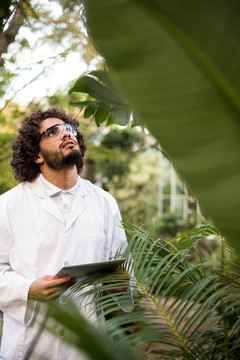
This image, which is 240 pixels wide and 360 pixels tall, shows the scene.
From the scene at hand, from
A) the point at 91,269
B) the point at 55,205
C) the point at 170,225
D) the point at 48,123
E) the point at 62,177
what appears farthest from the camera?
the point at 170,225

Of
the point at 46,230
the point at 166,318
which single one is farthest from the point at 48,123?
the point at 166,318

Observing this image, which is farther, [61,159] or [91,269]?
[61,159]

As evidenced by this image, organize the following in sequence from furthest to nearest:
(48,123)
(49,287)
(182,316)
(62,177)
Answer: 1. (48,123)
2. (62,177)
3. (49,287)
4. (182,316)

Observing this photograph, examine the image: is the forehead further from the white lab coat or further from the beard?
the white lab coat

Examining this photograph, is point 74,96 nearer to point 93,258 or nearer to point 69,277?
point 93,258

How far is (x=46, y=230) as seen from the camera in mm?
2230

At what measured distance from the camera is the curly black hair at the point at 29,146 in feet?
8.59

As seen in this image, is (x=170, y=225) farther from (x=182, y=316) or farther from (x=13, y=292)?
(x=182, y=316)

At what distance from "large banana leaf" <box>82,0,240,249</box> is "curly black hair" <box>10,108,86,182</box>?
1974mm

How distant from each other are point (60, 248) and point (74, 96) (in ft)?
8.02

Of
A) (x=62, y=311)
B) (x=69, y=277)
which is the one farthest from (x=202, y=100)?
(x=69, y=277)

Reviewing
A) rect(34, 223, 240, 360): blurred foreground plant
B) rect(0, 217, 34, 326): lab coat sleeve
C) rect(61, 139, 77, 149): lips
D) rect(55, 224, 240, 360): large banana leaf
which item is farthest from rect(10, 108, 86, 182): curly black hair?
rect(55, 224, 240, 360): large banana leaf

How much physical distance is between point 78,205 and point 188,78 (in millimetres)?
1798

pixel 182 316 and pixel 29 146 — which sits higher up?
pixel 29 146
